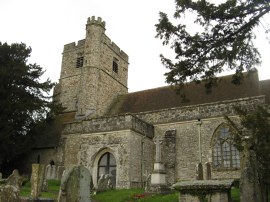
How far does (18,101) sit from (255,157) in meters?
17.8

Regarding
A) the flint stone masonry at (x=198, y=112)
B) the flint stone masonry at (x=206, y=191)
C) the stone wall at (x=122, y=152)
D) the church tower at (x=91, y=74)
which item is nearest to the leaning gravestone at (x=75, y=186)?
the flint stone masonry at (x=206, y=191)

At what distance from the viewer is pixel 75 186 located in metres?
7.52

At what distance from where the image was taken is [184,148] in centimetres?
2109

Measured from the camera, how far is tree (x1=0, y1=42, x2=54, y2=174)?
873 inches

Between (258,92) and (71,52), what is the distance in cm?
1724

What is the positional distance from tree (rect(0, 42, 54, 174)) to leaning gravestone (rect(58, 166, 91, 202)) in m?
15.4

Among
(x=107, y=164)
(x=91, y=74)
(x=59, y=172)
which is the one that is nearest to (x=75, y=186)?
(x=107, y=164)

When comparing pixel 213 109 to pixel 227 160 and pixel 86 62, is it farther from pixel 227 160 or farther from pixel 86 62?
pixel 86 62

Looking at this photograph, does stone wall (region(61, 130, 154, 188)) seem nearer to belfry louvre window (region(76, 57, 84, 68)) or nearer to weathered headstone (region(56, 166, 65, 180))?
weathered headstone (region(56, 166, 65, 180))

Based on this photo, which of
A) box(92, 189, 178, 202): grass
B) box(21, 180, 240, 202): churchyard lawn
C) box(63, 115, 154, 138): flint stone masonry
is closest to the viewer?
box(21, 180, 240, 202): churchyard lawn

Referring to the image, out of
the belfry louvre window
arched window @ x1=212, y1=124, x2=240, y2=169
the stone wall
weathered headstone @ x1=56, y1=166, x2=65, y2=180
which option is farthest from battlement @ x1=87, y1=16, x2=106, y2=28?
arched window @ x1=212, y1=124, x2=240, y2=169

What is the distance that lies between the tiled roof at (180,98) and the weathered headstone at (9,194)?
14.7 m

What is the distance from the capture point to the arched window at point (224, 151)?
1961 cm

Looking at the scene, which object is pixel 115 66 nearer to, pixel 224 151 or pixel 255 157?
pixel 224 151
